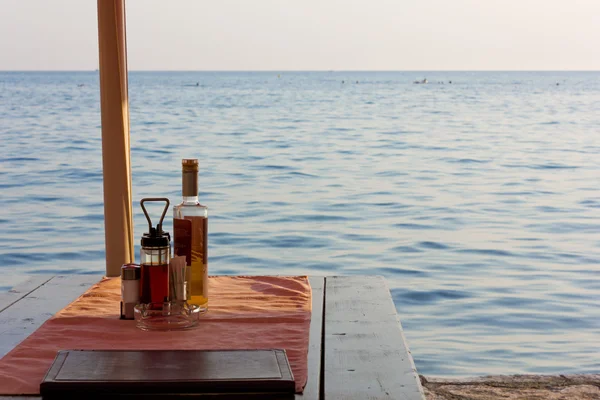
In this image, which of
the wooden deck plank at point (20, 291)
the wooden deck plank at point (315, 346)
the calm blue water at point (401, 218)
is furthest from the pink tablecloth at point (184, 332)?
the calm blue water at point (401, 218)

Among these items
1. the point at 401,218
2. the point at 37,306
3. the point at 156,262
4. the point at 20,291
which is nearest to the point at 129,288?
the point at 156,262

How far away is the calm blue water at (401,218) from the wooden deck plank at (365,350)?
1691 millimetres

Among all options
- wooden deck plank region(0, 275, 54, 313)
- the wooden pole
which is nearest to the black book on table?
wooden deck plank region(0, 275, 54, 313)

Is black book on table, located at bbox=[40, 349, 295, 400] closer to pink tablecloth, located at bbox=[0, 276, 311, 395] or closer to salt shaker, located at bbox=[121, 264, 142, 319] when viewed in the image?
pink tablecloth, located at bbox=[0, 276, 311, 395]

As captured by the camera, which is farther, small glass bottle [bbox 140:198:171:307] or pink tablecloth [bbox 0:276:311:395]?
small glass bottle [bbox 140:198:171:307]

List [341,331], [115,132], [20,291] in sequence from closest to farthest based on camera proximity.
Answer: [341,331], [20,291], [115,132]

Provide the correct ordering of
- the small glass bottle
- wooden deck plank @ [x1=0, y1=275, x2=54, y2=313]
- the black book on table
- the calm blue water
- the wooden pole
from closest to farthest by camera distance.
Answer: the black book on table < the small glass bottle < wooden deck plank @ [x1=0, y1=275, x2=54, y2=313] < the wooden pole < the calm blue water

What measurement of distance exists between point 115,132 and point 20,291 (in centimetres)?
35

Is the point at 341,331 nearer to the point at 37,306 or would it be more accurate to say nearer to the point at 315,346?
the point at 315,346

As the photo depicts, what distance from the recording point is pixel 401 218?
20.5 feet

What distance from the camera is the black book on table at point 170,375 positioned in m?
0.88

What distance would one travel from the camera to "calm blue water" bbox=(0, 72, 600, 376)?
3.65 m

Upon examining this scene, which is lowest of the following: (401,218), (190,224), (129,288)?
(401,218)

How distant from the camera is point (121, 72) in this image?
1.62 metres
